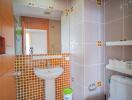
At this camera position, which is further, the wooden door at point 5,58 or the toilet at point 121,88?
the toilet at point 121,88

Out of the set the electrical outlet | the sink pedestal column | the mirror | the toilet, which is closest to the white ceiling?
the mirror

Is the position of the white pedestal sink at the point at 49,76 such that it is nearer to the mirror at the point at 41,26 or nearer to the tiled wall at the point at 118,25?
the mirror at the point at 41,26

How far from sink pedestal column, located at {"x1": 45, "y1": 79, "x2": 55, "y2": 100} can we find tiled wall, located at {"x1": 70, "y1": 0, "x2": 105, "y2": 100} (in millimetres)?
393

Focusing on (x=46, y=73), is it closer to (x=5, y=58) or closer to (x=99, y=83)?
(x=99, y=83)

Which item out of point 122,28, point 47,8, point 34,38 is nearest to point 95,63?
point 122,28

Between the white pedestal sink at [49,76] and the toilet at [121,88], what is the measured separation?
0.81m

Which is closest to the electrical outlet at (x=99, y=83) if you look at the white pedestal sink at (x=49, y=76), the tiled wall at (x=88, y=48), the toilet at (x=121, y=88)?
the tiled wall at (x=88, y=48)

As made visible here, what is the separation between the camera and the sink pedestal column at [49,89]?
69.2 inches

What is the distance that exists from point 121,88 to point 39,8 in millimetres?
1697

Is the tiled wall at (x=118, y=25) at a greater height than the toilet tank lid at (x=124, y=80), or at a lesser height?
greater

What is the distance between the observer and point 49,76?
167cm

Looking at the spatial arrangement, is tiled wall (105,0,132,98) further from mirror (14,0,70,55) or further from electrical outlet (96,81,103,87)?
mirror (14,0,70,55)

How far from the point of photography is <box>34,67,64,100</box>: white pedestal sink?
5.44 ft

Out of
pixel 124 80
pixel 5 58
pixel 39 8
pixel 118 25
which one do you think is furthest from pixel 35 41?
pixel 124 80
